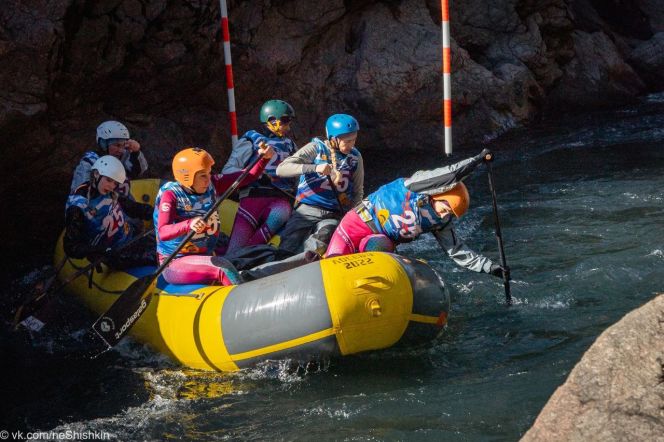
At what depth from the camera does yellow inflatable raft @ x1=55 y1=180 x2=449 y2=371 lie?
4945 mm

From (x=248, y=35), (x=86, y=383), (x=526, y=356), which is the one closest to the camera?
(x=526, y=356)

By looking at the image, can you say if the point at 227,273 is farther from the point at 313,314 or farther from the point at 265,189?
the point at 265,189

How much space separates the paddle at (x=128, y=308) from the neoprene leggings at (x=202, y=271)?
120 mm

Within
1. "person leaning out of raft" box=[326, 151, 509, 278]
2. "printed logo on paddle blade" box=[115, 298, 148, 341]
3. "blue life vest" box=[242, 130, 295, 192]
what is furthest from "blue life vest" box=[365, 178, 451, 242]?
"printed logo on paddle blade" box=[115, 298, 148, 341]

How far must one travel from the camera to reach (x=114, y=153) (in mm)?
7121

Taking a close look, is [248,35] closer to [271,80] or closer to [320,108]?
[271,80]

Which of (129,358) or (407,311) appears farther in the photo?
(129,358)

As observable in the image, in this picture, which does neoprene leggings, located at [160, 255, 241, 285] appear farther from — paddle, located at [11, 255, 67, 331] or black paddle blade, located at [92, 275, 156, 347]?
paddle, located at [11, 255, 67, 331]

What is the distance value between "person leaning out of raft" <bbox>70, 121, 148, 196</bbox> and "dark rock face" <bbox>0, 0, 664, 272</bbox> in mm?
1175

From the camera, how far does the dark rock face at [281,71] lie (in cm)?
807

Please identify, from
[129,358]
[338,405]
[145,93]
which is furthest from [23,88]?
→ [338,405]

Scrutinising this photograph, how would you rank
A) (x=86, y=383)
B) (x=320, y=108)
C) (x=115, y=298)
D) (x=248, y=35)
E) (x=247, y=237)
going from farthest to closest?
1. (x=320, y=108)
2. (x=248, y=35)
3. (x=247, y=237)
4. (x=115, y=298)
5. (x=86, y=383)

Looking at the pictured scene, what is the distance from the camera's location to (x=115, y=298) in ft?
20.4

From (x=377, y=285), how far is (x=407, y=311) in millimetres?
274
